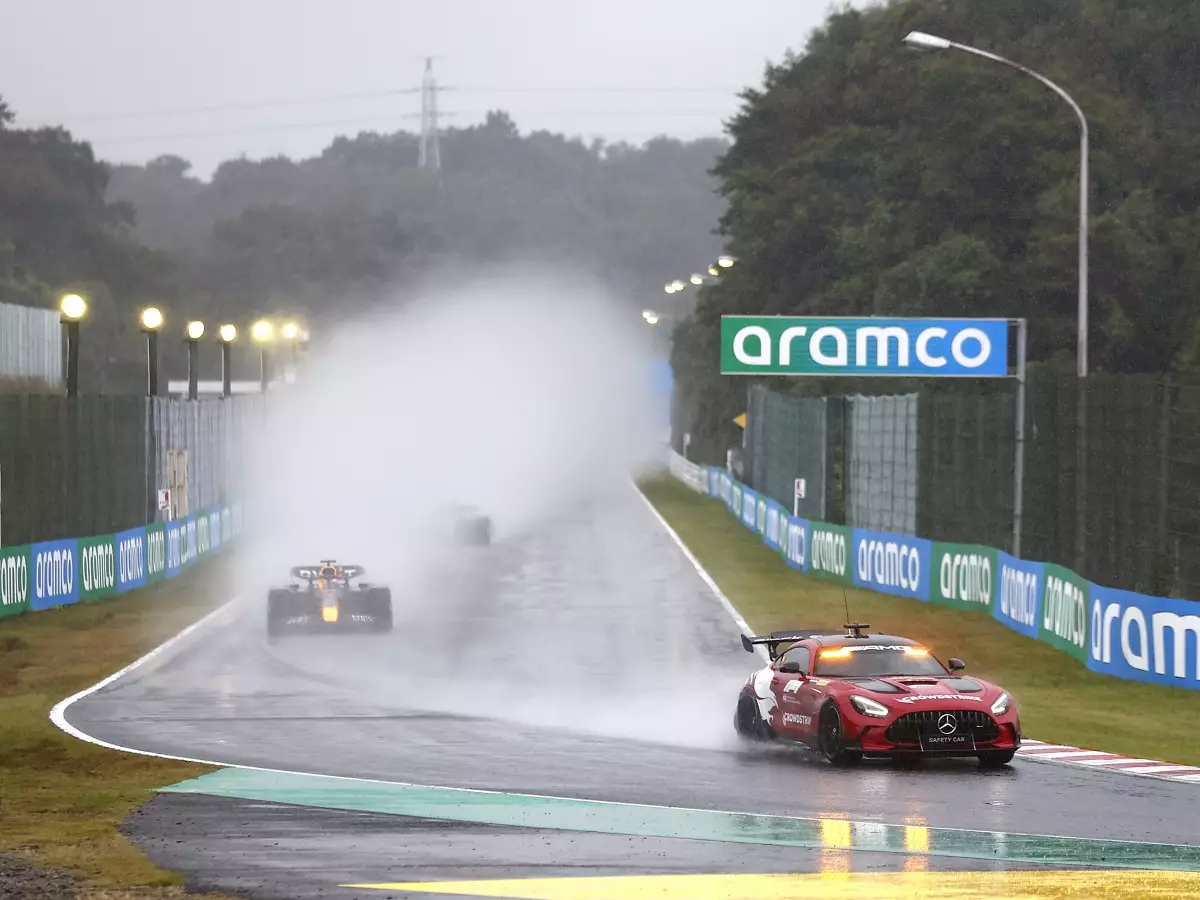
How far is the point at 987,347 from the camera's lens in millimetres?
43469

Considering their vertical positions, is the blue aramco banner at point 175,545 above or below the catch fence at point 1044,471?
below

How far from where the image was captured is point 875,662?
21281 mm

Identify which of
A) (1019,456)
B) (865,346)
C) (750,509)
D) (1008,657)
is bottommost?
(1008,657)

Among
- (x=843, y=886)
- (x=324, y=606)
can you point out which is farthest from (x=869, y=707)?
(x=324, y=606)

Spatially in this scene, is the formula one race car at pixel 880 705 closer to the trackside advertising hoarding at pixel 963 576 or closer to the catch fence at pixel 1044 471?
the catch fence at pixel 1044 471

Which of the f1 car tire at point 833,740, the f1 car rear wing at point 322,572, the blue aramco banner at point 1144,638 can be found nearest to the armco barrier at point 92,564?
the f1 car rear wing at point 322,572

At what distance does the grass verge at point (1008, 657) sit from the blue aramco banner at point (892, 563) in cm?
41

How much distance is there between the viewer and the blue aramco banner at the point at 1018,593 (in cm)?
3516

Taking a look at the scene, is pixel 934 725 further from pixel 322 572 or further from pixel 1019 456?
pixel 1019 456

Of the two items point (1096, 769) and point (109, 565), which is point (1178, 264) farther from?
point (1096, 769)

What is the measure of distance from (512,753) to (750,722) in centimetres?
266

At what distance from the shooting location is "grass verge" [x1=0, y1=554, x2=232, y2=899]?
47.2 ft

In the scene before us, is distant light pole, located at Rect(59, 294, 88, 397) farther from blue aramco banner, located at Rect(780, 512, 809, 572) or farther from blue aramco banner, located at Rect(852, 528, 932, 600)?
blue aramco banner, located at Rect(780, 512, 809, 572)

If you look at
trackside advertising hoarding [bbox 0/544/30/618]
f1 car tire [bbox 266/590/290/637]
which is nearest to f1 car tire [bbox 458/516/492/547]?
trackside advertising hoarding [bbox 0/544/30/618]
